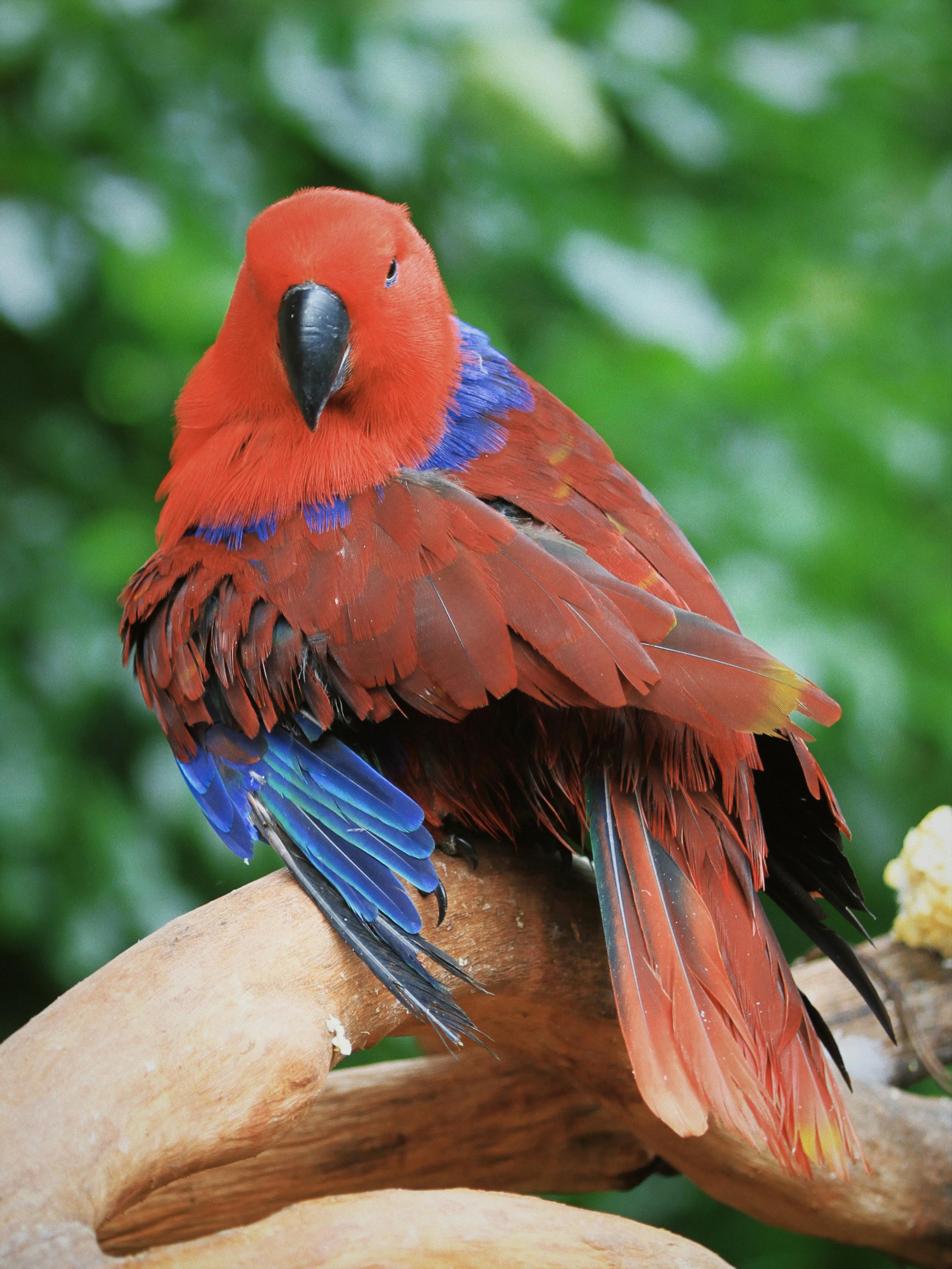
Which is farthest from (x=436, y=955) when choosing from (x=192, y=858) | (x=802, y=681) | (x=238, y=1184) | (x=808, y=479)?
(x=808, y=479)

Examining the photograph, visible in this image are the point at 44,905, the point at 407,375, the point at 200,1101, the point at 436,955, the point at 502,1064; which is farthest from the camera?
the point at 44,905

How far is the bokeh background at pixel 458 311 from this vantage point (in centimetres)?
136

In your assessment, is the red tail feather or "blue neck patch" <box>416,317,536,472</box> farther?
"blue neck patch" <box>416,317,536,472</box>

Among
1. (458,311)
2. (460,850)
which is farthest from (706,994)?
(458,311)

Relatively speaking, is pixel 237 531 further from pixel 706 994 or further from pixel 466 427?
pixel 706 994

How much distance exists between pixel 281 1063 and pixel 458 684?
0.78 feet

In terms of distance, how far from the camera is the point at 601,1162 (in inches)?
44.8

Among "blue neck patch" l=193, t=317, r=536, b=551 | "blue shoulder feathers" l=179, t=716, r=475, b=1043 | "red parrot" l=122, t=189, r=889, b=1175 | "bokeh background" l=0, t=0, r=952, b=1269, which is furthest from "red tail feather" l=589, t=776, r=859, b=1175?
"bokeh background" l=0, t=0, r=952, b=1269

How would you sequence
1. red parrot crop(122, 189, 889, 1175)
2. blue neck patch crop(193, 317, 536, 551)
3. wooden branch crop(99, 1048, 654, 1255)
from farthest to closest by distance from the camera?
wooden branch crop(99, 1048, 654, 1255), blue neck patch crop(193, 317, 536, 551), red parrot crop(122, 189, 889, 1175)

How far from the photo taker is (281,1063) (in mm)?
689

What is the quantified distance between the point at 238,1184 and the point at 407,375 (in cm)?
68

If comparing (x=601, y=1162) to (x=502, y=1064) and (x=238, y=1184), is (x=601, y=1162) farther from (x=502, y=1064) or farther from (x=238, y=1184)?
(x=238, y=1184)

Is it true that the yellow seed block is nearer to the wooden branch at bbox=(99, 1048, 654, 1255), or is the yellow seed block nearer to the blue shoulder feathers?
the wooden branch at bbox=(99, 1048, 654, 1255)

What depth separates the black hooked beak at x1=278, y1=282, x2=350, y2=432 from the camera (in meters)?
0.88
